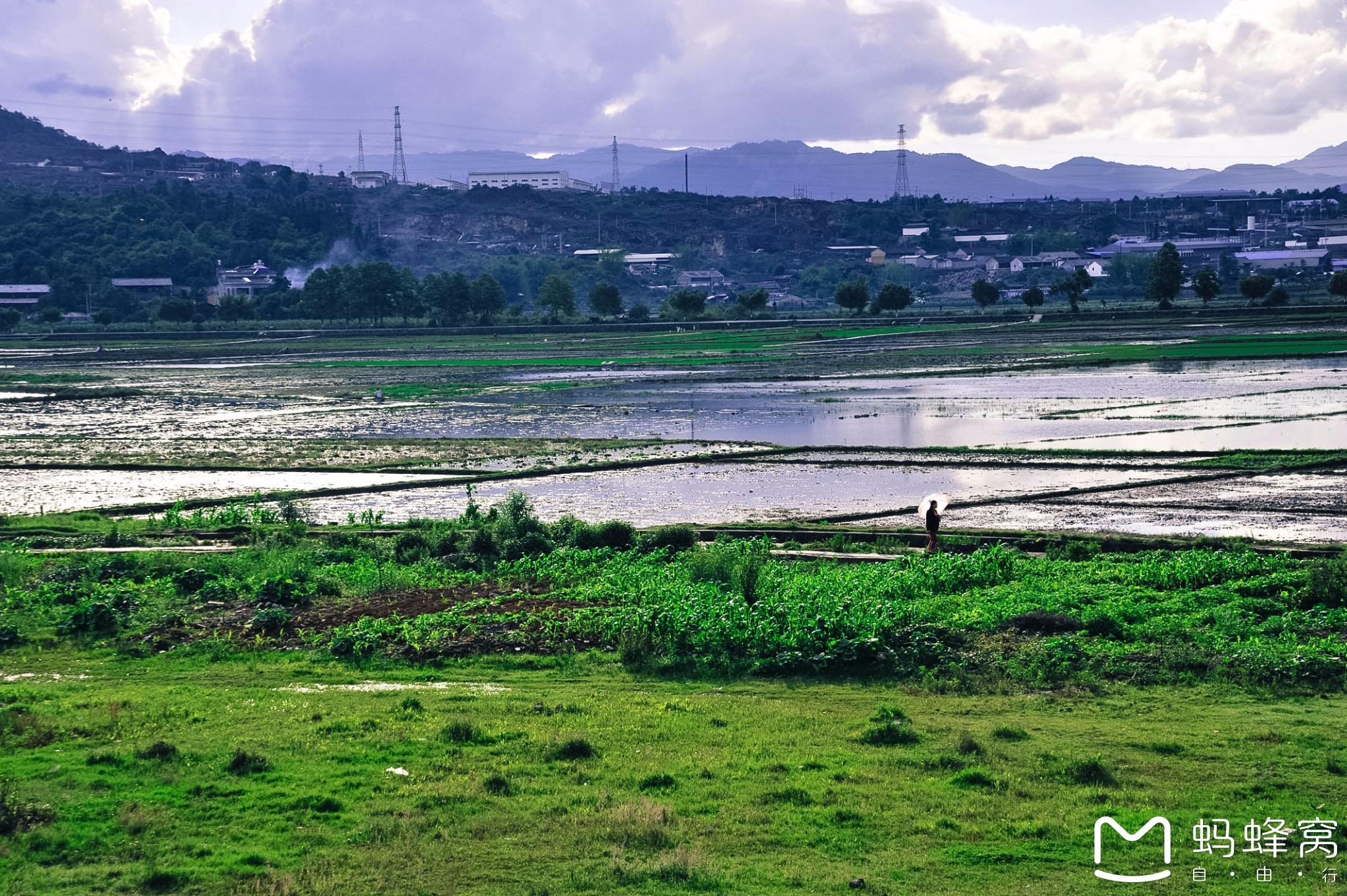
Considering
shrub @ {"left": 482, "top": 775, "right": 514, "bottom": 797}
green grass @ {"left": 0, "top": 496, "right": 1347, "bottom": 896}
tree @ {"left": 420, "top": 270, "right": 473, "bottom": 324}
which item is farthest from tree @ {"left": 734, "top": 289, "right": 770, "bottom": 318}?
shrub @ {"left": 482, "top": 775, "right": 514, "bottom": 797}

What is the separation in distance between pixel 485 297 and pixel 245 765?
10708cm

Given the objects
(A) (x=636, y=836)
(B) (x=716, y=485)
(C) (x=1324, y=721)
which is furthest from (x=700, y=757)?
(B) (x=716, y=485)


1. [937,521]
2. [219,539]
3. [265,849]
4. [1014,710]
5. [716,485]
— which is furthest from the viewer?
[716,485]

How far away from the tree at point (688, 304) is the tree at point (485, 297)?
1701 cm

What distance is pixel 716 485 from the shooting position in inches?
1172

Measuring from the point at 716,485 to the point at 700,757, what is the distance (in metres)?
19.0

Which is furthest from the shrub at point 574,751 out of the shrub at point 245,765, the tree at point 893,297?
the tree at point 893,297

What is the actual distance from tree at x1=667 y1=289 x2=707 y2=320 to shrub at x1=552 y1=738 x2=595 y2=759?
10372cm

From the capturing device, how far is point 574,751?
11.0 m

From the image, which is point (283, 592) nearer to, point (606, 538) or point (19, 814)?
point (606, 538)

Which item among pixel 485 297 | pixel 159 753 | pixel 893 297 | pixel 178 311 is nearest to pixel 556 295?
pixel 485 297

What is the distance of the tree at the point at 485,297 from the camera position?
115 meters

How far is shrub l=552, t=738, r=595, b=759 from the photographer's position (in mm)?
10992

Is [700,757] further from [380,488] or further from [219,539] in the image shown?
[380,488]
